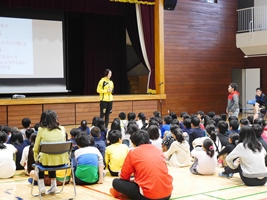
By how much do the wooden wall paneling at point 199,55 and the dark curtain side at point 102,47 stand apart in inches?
97.3

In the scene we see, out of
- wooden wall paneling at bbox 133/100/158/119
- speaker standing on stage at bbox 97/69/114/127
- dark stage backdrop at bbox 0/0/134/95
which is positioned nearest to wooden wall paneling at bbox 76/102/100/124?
wooden wall paneling at bbox 133/100/158/119

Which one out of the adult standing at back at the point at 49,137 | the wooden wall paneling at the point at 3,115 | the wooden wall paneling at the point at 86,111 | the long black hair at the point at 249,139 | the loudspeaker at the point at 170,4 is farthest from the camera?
the loudspeaker at the point at 170,4

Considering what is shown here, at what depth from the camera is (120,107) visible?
12453 millimetres

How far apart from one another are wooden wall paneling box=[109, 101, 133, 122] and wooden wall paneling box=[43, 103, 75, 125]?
4.00 feet

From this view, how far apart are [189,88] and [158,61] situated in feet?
5.53

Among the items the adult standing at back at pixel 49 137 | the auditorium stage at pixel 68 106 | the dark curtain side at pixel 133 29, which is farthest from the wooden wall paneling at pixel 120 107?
the adult standing at back at pixel 49 137

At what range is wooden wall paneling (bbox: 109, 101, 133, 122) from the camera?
12.3 meters

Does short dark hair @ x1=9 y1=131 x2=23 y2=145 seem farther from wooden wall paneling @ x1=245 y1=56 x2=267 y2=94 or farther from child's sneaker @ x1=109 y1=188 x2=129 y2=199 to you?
wooden wall paneling @ x1=245 y1=56 x2=267 y2=94

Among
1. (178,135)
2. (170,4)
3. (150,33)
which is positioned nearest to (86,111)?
(150,33)

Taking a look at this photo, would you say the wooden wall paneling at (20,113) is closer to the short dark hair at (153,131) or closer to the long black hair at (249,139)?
the short dark hair at (153,131)

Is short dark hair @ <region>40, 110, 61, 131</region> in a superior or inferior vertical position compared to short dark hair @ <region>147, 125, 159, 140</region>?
superior

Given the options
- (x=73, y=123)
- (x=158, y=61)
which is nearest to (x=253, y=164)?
(x=73, y=123)

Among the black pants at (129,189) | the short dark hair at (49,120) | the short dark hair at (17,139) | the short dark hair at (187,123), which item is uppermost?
the short dark hair at (49,120)

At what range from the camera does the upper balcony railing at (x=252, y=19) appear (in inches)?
579
